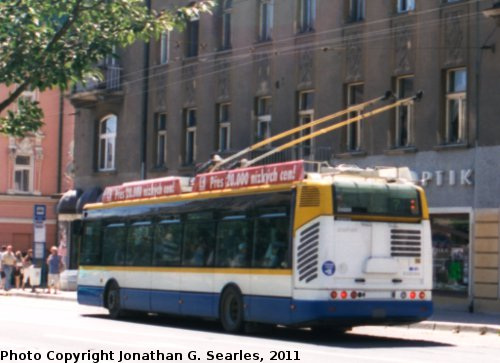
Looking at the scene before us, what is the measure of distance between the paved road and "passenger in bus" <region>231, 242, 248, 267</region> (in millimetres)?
1363

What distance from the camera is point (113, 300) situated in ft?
89.9

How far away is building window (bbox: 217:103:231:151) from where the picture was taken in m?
38.7

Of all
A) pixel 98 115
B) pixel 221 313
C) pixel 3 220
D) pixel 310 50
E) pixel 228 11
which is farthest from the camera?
pixel 3 220

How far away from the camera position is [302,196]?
2025cm

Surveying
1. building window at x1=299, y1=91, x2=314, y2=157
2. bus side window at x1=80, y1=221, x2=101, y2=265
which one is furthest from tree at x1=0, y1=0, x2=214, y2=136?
building window at x1=299, y1=91, x2=314, y2=157

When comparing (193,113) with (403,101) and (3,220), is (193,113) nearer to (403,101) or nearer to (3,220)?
(403,101)

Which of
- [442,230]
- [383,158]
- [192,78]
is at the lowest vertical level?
[442,230]

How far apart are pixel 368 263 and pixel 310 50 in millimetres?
15398

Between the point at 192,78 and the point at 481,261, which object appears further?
the point at 192,78

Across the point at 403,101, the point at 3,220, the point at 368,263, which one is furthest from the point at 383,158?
the point at 3,220

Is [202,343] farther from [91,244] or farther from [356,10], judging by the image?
[356,10]

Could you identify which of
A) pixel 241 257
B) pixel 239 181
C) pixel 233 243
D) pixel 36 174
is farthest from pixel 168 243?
pixel 36 174

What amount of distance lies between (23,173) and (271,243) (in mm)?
44038

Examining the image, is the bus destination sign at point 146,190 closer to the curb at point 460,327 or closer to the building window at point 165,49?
the curb at point 460,327
